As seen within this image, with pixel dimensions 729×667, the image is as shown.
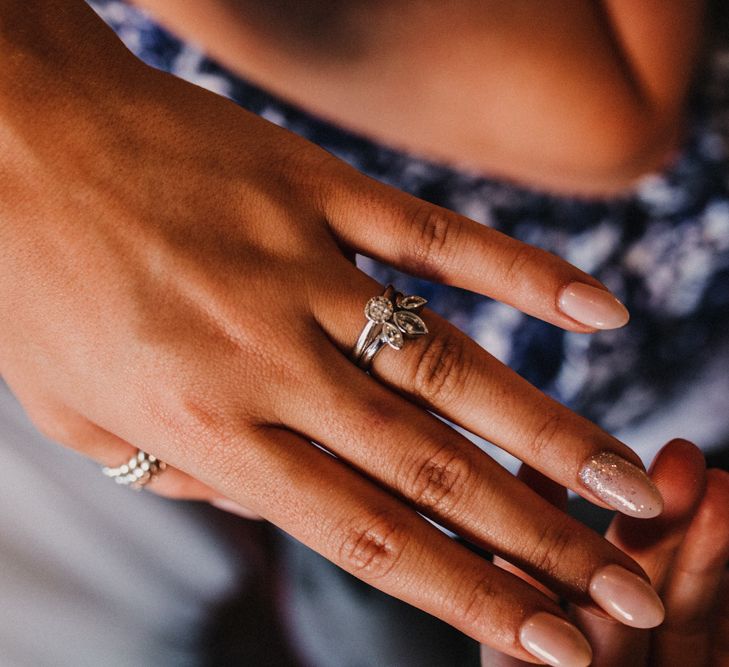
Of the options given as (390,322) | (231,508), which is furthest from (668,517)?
(231,508)

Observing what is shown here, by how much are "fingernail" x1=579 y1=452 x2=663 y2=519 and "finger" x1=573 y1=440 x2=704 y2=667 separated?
0.14 metres

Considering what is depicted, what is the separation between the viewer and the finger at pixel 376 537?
24.5 inches

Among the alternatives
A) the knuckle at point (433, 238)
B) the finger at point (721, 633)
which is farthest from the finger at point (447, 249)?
the finger at point (721, 633)

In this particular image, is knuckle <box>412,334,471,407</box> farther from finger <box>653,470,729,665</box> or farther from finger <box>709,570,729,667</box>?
finger <box>709,570,729,667</box>

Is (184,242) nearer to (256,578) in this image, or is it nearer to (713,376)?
(256,578)

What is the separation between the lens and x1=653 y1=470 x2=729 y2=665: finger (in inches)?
31.7

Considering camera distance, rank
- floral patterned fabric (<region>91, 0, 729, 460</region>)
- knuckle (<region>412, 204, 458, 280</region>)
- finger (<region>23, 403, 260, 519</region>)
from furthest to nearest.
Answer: floral patterned fabric (<region>91, 0, 729, 460</region>)
finger (<region>23, 403, 260, 519</region>)
knuckle (<region>412, 204, 458, 280</region>)

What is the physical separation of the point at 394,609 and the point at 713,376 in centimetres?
58

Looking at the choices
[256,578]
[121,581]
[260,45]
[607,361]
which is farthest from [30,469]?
[607,361]

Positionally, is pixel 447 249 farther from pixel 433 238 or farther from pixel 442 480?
pixel 442 480

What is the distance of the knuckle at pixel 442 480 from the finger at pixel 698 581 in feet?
1.09

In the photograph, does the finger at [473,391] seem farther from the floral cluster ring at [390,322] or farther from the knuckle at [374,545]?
the knuckle at [374,545]

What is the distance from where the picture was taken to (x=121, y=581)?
101cm

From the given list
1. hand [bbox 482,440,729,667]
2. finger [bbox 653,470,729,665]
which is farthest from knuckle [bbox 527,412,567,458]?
finger [bbox 653,470,729,665]
